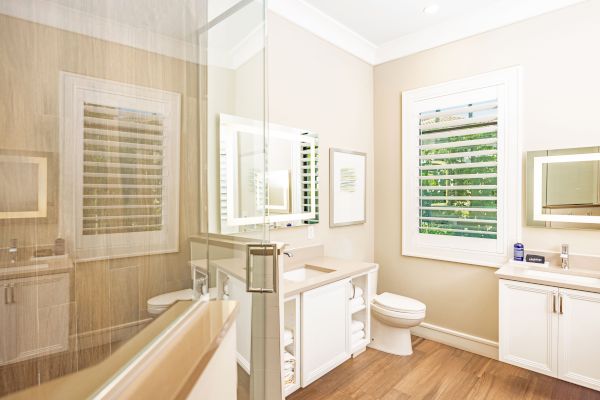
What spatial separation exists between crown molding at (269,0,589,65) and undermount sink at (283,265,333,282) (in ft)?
6.98

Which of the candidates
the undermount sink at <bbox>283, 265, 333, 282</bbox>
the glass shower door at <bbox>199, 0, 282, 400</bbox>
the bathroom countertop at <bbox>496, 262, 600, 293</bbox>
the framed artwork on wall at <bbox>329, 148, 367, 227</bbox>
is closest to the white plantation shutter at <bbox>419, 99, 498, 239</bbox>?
the bathroom countertop at <bbox>496, 262, 600, 293</bbox>

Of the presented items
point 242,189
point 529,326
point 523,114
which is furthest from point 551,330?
point 242,189

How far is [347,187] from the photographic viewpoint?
3162 mm

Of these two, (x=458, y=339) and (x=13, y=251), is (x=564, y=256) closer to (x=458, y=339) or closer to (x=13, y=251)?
(x=458, y=339)

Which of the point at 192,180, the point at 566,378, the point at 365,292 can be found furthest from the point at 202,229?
the point at 566,378

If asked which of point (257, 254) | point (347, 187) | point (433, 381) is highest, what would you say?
point (347, 187)

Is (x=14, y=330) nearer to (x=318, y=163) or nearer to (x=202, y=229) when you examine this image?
(x=202, y=229)

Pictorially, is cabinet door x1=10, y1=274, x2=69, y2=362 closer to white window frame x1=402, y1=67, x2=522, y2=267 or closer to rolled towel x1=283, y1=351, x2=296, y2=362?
rolled towel x1=283, y1=351, x2=296, y2=362

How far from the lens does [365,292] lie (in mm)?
2672

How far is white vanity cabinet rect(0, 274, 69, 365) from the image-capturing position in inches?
12.4

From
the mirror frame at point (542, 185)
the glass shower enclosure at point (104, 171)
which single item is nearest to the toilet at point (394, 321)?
the mirror frame at point (542, 185)

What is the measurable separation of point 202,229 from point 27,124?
17.6 inches

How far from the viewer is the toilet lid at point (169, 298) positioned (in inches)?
23.0

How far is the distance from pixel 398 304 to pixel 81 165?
8.98ft
